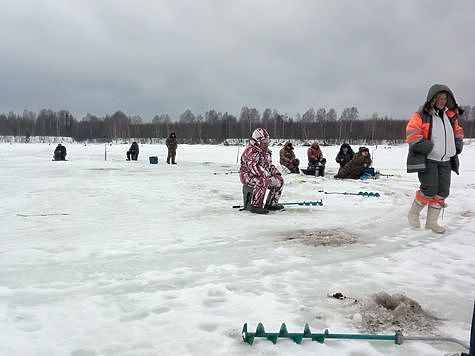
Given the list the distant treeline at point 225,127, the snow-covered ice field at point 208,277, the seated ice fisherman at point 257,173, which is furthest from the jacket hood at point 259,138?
the distant treeline at point 225,127

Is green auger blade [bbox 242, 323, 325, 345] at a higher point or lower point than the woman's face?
lower

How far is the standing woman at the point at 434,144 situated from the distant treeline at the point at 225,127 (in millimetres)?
73882

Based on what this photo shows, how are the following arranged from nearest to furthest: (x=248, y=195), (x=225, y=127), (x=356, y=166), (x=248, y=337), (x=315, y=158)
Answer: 1. (x=248, y=337)
2. (x=248, y=195)
3. (x=356, y=166)
4. (x=315, y=158)
5. (x=225, y=127)

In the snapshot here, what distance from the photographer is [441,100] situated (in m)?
Answer: 5.44

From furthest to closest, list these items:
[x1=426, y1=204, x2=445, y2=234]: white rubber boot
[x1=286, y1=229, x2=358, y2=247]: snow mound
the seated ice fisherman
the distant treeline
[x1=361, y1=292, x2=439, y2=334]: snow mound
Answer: the distant treeline < the seated ice fisherman < [x1=426, y1=204, x2=445, y2=234]: white rubber boot < [x1=286, y1=229, x2=358, y2=247]: snow mound < [x1=361, y1=292, x2=439, y2=334]: snow mound

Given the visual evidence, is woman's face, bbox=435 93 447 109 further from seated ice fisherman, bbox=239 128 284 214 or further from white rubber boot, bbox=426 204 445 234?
seated ice fisherman, bbox=239 128 284 214

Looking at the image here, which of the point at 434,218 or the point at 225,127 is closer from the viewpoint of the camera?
the point at 434,218

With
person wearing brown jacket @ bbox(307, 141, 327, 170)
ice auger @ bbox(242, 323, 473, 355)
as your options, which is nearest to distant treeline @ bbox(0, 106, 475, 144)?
person wearing brown jacket @ bbox(307, 141, 327, 170)

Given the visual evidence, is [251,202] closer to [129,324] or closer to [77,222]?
[77,222]

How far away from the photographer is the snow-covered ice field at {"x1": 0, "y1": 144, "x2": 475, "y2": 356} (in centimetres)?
255

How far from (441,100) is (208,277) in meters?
3.85

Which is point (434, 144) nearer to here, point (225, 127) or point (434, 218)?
point (434, 218)

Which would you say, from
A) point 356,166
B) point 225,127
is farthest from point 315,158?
point 225,127

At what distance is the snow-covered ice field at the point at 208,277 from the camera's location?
2.55 m
